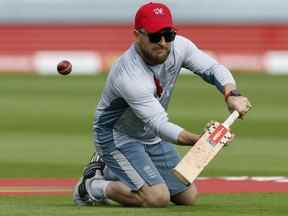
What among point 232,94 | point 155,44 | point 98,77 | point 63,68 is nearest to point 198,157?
point 232,94

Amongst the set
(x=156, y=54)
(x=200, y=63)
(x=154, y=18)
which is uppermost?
(x=154, y=18)

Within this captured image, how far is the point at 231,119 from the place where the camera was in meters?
8.69

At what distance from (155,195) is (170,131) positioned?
2.43 ft

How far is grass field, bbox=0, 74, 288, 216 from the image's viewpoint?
9398 millimetres

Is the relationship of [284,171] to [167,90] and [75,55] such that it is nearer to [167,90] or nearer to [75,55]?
[167,90]

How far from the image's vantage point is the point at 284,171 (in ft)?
41.2

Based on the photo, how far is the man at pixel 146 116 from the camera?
8.90 m

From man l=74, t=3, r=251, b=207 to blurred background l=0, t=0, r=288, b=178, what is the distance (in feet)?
9.06

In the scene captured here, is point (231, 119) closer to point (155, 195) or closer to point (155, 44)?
point (155, 44)

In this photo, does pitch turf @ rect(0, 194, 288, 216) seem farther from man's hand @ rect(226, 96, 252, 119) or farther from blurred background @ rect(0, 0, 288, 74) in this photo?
blurred background @ rect(0, 0, 288, 74)

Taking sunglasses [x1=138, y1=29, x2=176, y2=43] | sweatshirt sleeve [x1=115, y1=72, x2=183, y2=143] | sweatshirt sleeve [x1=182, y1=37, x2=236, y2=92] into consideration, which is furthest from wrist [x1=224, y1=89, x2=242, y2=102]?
sunglasses [x1=138, y1=29, x2=176, y2=43]

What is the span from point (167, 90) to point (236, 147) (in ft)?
18.4

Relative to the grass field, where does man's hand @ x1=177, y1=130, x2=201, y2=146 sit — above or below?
Result: above

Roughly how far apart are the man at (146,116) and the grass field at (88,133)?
0.29m
